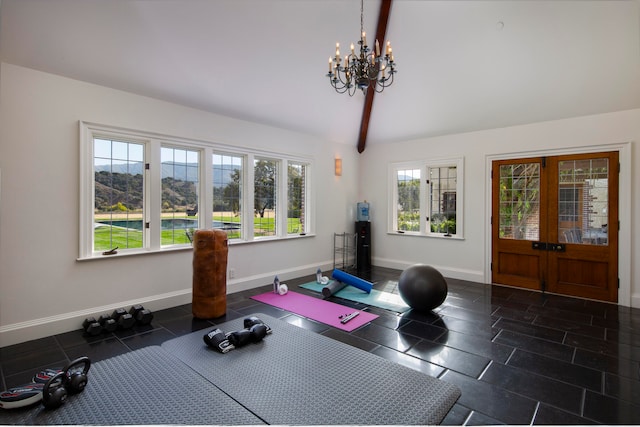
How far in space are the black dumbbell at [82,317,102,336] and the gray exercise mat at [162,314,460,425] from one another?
91 centimetres

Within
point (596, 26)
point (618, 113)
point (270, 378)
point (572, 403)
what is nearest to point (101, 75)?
point (270, 378)

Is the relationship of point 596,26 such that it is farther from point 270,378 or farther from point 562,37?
point 270,378

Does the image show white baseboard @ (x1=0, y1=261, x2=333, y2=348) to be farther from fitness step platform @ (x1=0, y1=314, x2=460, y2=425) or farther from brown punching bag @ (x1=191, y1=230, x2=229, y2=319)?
fitness step platform @ (x1=0, y1=314, x2=460, y2=425)

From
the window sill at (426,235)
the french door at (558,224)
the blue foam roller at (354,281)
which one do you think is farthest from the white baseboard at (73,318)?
the french door at (558,224)

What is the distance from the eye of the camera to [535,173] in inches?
203

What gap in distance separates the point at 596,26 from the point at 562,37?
1.06ft

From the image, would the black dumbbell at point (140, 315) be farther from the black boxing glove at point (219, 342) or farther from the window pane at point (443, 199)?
the window pane at point (443, 199)

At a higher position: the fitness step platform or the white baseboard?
the white baseboard

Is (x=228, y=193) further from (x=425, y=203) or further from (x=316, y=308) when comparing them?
(x=425, y=203)

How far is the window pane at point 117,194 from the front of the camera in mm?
3779

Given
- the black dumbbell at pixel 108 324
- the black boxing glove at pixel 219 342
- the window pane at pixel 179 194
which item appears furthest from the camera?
the window pane at pixel 179 194

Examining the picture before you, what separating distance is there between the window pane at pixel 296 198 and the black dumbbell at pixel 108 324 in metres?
3.18

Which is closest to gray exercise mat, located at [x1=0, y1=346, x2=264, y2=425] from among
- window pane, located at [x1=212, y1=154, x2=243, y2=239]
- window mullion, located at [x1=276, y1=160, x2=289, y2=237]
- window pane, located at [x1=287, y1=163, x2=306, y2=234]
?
window pane, located at [x1=212, y1=154, x2=243, y2=239]

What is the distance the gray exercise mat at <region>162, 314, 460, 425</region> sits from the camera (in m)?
2.05
